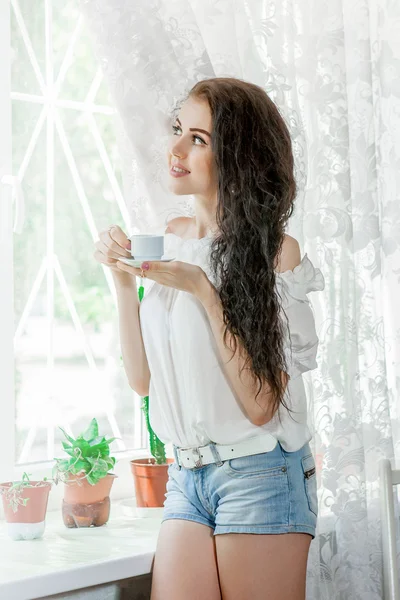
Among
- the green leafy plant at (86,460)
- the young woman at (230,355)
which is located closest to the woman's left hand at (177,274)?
the young woman at (230,355)

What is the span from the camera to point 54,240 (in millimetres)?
2135

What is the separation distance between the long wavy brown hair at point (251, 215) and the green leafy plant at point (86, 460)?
0.53 meters

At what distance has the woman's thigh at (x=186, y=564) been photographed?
60.1 inches

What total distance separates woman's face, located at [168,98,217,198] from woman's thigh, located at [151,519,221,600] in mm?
669

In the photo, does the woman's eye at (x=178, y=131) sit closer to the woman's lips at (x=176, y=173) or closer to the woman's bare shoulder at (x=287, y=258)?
the woman's lips at (x=176, y=173)

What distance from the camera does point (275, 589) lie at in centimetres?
152

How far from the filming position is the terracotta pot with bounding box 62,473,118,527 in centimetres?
191

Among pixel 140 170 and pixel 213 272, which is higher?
pixel 140 170

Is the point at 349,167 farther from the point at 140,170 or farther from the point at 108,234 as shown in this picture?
the point at 108,234

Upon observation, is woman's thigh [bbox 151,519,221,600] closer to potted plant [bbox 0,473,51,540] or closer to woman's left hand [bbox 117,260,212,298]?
potted plant [bbox 0,473,51,540]

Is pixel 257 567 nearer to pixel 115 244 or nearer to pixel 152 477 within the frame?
pixel 152 477

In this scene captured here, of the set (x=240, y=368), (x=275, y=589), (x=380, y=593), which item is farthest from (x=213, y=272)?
(x=380, y=593)

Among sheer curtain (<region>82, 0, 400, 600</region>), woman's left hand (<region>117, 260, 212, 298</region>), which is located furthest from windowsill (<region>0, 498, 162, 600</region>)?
woman's left hand (<region>117, 260, 212, 298</region>)

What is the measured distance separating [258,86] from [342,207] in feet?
1.21
